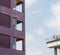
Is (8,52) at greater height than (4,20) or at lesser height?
lesser

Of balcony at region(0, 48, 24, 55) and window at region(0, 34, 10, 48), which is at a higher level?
window at region(0, 34, 10, 48)

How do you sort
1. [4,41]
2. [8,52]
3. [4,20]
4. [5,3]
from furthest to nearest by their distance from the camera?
1. [5,3]
2. [4,20]
3. [8,52]
4. [4,41]

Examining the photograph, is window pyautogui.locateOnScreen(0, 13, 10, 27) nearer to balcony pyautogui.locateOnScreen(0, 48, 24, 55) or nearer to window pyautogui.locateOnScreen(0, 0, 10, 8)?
window pyautogui.locateOnScreen(0, 0, 10, 8)

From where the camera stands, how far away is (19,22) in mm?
62688

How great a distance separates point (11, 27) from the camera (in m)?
58.0

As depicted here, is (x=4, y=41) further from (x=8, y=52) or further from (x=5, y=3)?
(x=5, y=3)

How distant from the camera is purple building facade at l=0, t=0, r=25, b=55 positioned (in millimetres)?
55781

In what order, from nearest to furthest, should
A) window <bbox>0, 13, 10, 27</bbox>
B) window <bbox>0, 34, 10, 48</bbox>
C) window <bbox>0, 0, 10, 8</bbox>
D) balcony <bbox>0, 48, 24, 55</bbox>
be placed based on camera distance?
balcony <bbox>0, 48, 24, 55</bbox> → window <bbox>0, 34, 10, 48</bbox> → window <bbox>0, 13, 10, 27</bbox> → window <bbox>0, 0, 10, 8</bbox>

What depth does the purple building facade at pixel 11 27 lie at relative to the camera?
183 ft

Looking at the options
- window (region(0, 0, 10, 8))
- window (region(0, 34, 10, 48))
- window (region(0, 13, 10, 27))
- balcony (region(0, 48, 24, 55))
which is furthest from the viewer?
window (region(0, 0, 10, 8))

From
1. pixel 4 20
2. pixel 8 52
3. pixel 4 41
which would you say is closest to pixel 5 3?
pixel 4 20

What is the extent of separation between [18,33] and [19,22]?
4.17 metres

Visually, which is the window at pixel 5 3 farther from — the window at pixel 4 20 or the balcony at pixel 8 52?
the balcony at pixel 8 52

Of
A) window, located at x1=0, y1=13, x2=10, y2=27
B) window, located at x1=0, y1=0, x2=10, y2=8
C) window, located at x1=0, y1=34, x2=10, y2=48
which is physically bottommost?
window, located at x1=0, y1=34, x2=10, y2=48
